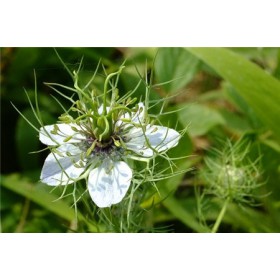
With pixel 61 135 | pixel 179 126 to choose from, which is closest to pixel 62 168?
pixel 61 135

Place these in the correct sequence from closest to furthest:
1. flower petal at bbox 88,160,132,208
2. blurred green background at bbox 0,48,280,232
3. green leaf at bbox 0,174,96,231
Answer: flower petal at bbox 88,160,132,208 → blurred green background at bbox 0,48,280,232 → green leaf at bbox 0,174,96,231

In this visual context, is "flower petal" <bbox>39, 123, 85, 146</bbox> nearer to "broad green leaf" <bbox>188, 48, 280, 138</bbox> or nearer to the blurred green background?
the blurred green background

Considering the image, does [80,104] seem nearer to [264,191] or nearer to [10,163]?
[264,191]

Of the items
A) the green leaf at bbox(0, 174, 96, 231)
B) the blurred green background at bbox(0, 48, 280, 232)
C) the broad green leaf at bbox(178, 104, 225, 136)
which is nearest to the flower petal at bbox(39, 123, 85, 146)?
the blurred green background at bbox(0, 48, 280, 232)

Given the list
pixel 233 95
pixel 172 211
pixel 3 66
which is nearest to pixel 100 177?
pixel 172 211

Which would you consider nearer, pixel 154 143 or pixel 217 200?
pixel 154 143

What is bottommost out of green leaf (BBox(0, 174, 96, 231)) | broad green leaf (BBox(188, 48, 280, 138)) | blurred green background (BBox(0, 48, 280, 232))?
green leaf (BBox(0, 174, 96, 231))
